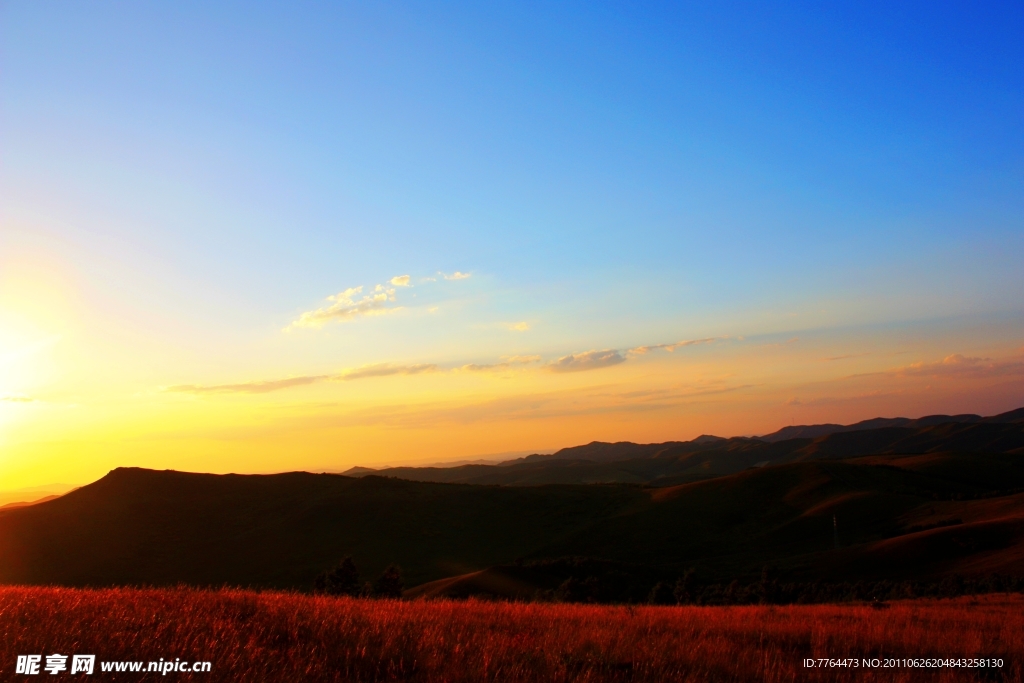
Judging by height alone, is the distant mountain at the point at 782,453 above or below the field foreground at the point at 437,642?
below

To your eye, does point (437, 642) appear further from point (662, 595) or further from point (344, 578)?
point (344, 578)

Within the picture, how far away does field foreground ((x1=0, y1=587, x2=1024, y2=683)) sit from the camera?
248 inches

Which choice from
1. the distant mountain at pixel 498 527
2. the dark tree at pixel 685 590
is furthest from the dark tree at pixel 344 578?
the dark tree at pixel 685 590

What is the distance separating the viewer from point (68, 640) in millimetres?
6324

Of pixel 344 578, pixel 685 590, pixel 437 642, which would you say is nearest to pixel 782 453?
pixel 685 590

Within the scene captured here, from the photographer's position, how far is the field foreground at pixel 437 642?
6305 mm

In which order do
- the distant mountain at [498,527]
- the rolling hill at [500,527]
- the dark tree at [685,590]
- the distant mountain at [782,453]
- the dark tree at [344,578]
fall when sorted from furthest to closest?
the distant mountain at [782,453], the distant mountain at [498,527], the rolling hill at [500,527], the dark tree at [344,578], the dark tree at [685,590]

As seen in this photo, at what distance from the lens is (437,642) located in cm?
766

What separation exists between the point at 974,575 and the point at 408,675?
116 feet

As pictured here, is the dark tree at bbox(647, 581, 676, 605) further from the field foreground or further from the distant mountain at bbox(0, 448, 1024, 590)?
the field foreground

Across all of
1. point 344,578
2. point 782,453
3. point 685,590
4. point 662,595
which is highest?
point 344,578

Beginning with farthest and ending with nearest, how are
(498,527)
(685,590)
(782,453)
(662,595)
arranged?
(782,453) < (498,527) < (662,595) < (685,590)

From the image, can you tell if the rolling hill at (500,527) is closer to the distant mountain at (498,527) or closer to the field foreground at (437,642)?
the distant mountain at (498,527)

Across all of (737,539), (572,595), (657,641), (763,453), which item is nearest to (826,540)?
(737,539)
